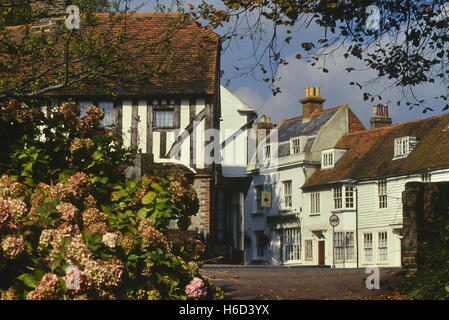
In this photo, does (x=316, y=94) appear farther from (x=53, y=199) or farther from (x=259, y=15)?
(x=53, y=199)

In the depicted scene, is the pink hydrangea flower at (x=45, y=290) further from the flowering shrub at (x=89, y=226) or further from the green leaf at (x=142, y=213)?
the green leaf at (x=142, y=213)

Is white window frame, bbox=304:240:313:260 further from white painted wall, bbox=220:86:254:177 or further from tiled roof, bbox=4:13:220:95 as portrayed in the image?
tiled roof, bbox=4:13:220:95

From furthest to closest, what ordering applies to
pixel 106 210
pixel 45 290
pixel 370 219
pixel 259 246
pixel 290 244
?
1. pixel 259 246
2. pixel 290 244
3. pixel 370 219
4. pixel 106 210
5. pixel 45 290

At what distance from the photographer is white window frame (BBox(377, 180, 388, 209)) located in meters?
38.5

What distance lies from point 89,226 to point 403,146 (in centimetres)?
3363

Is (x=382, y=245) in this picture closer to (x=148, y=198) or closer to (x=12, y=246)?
(x=148, y=198)

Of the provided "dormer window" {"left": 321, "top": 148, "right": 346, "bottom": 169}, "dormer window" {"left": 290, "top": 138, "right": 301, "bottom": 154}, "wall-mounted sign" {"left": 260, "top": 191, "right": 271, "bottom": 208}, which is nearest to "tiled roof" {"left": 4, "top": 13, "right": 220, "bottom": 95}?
"dormer window" {"left": 321, "top": 148, "right": 346, "bottom": 169}

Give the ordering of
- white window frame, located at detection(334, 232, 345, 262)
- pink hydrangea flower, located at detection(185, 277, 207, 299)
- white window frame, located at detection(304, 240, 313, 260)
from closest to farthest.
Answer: pink hydrangea flower, located at detection(185, 277, 207, 299)
white window frame, located at detection(334, 232, 345, 262)
white window frame, located at detection(304, 240, 313, 260)

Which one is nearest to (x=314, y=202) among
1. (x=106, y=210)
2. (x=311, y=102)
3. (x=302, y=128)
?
(x=302, y=128)

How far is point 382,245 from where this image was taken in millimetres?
38188

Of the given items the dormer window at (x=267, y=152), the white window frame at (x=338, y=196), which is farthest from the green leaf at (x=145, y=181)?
the dormer window at (x=267, y=152)

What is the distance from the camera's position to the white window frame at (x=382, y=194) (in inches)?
1515
